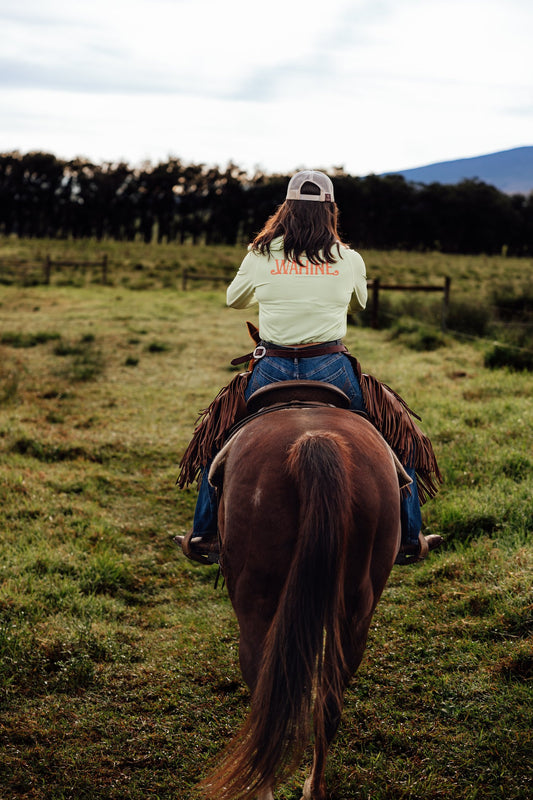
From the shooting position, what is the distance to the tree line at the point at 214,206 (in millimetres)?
69125

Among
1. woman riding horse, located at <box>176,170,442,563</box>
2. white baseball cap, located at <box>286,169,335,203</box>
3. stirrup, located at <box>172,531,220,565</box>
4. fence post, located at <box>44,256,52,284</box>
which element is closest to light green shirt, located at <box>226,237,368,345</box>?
woman riding horse, located at <box>176,170,442,563</box>

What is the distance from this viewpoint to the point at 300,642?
230 centimetres

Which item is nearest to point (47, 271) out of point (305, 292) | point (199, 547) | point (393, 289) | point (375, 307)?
point (375, 307)

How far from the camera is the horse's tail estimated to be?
229cm

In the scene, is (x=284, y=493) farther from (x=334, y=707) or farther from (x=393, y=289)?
(x=393, y=289)

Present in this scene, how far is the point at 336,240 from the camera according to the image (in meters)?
3.21

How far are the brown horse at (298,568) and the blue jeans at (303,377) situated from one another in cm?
41

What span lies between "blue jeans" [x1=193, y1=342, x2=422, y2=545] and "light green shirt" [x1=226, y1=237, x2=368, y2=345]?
0.11m

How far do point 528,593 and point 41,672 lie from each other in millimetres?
3150

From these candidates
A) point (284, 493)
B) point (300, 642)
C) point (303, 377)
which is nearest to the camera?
point (300, 642)

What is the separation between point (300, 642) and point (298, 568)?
266 millimetres

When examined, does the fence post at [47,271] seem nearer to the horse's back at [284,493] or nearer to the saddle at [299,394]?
the saddle at [299,394]

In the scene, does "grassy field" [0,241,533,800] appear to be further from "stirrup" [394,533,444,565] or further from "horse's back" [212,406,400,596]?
"horse's back" [212,406,400,596]

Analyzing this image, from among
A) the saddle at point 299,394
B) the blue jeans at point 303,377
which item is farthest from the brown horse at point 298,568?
the blue jeans at point 303,377
